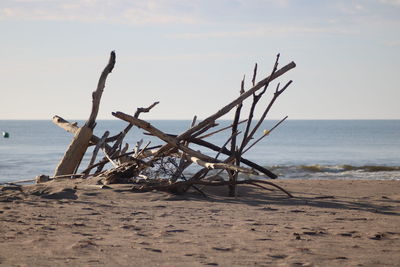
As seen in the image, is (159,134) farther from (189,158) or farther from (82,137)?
(82,137)

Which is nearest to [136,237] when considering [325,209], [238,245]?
[238,245]

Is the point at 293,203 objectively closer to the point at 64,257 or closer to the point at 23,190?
the point at 23,190

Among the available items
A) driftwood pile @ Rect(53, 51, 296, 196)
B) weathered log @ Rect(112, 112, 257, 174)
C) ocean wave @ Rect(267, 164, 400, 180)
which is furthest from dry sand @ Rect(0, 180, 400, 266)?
ocean wave @ Rect(267, 164, 400, 180)

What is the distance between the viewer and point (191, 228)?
6.22 metres

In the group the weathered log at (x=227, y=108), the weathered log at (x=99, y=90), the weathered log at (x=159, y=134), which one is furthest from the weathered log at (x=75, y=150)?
the weathered log at (x=227, y=108)

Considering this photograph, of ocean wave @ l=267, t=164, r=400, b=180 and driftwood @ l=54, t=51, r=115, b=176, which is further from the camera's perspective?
ocean wave @ l=267, t=164, r=400, b=180

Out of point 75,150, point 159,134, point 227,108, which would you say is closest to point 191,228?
point 159,134

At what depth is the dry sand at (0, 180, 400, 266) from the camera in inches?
192

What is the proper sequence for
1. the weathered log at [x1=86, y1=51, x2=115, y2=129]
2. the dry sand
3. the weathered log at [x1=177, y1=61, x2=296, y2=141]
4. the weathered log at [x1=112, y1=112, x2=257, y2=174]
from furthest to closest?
1. the weathered log at [x1=86, y1=51, x2=115, y2=129]
2. the weathered log at [x1=177, y1=61, x2=296, y2=141]
3. the weathered log at [x1=112, y1=112, x2=257, y2=174]
4. the dry sand

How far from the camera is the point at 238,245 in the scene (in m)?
5.38

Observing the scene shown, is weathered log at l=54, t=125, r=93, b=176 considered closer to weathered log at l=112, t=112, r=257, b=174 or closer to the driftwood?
the driftwood

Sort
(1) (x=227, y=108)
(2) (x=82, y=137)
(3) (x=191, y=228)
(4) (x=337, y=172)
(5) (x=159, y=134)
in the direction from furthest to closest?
1. (4) (x=337, y=172)
2. (2) (x=82, y=137)
3. (1) (x=227, y=108)
4. (5) (x=159, y=134)
5. (3) (x=191, y=228)

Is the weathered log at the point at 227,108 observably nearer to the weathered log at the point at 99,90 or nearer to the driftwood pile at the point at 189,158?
the driftwood pile at the point at 189,158

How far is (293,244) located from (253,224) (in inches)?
43.3
